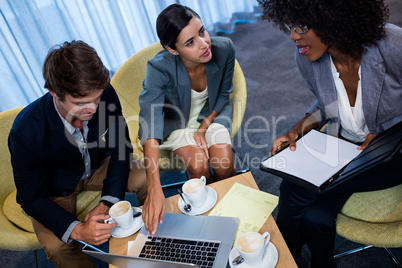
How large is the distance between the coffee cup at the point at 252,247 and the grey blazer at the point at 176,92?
0.86m

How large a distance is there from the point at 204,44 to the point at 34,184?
3.46 feet

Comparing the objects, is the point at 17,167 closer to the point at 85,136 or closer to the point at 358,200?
the point at 85,136

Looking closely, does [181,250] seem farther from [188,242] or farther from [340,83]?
[340,83]

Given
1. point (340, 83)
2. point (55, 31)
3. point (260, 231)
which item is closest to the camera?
point (260, 231)

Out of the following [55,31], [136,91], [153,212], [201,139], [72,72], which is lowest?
[201,139]

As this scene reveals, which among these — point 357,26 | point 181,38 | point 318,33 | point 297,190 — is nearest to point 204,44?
point 181,38

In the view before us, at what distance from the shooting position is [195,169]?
1.83m

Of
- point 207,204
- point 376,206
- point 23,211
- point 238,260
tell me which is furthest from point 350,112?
point 23,211

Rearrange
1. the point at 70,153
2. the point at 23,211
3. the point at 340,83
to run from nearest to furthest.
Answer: the point at 340,83 → the point at 70,153 → the point at 23,211

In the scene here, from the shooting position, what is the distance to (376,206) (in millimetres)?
1424

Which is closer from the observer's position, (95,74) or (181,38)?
(95,74)

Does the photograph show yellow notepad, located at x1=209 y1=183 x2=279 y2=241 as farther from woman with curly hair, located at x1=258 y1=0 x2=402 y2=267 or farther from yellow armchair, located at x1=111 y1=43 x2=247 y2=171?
yellow armchair, located at x1=111 y1=43 x2=247 y2=171

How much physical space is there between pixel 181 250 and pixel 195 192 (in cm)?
23

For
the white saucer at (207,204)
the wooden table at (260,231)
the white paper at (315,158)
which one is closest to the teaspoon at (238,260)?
the wooden table at (260,231)
